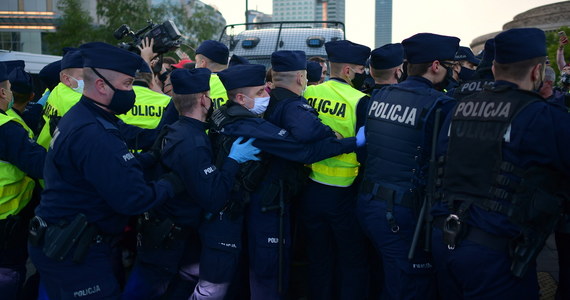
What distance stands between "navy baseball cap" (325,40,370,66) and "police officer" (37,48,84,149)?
2.26 meters

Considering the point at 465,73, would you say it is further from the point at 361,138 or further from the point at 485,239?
the point at 485,239

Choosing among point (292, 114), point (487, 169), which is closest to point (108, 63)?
point (292, 114)

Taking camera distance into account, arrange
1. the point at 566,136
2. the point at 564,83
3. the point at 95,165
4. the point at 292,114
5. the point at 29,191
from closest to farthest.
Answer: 1. the point at 566,136
2. the point at 95,165
3. the point at 292,114
4. the point at 29,191
5. the point at 564,83

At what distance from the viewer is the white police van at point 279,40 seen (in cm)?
718

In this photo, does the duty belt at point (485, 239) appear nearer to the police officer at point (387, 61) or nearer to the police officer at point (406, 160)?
the police officer at point (406, 160)

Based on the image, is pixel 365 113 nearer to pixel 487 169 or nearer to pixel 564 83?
pixel 487 169

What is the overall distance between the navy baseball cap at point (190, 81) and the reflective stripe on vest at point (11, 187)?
128 centimetres

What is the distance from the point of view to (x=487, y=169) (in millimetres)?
2471

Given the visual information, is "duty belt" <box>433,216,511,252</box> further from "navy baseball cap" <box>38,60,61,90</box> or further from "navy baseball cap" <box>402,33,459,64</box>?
"navy baseball cap" <box>38,60,61,90</box>

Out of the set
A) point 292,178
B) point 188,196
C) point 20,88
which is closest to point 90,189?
point 188,196

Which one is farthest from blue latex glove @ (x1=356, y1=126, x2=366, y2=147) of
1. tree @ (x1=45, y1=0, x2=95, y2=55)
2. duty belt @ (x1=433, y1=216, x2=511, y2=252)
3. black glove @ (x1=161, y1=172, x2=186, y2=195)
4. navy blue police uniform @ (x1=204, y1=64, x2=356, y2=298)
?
tree @ (x1=45, y1=0, x2=95, y2=55)

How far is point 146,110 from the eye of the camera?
4.58 meters

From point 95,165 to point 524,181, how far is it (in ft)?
7.41

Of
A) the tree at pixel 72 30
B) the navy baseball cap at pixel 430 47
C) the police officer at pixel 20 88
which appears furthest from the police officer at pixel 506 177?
the tree at pixel 72 30
